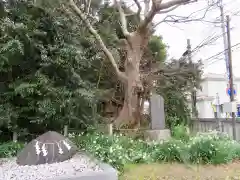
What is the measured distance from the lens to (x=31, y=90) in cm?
731

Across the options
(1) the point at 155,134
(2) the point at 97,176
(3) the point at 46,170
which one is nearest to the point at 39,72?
(3) the point at 46,170

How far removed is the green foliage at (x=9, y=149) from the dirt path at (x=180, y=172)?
370 cm

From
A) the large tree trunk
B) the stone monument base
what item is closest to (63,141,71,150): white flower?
the stone monument base

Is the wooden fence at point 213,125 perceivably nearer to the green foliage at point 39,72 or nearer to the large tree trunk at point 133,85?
the large tree trunk at point 133,85

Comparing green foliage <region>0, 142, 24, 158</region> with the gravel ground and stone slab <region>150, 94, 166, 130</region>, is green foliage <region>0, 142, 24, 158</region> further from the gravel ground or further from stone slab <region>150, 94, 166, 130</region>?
stone slab <region>150, 94, 166, 130</region>

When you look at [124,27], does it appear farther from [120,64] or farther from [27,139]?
[27,139]

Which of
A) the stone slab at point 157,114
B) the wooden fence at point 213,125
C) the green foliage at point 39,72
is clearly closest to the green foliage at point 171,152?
the green foliage at point 39,72

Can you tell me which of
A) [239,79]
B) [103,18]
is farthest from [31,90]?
[239,79]

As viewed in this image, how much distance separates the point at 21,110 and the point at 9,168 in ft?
8.62

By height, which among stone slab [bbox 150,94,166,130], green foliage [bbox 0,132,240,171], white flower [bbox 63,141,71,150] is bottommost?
green foliage [bbox 0,132,240,171]

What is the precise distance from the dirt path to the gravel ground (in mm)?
878

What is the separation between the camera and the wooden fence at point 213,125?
1198 centimetres

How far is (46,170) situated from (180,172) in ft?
9.40

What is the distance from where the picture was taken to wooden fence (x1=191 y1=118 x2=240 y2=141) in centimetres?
1198
